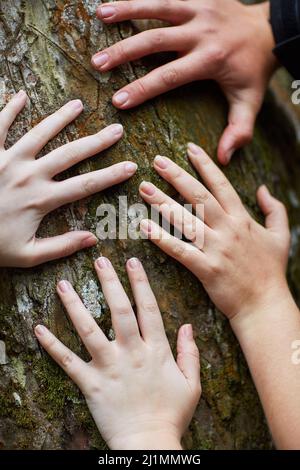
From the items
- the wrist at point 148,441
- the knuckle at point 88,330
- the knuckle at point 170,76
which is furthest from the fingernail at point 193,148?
the wrist at point 148,441

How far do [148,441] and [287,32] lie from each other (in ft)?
5.82

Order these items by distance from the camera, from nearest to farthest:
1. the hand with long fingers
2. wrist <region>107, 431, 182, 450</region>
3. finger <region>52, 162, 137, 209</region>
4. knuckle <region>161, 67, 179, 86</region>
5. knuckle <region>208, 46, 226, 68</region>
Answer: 1. wrist <region>107, 431, 182, 450</region>
2. finger <region>52, 162, 137, 209</region>
3. the hand with long fingers
4. knuckle <region>161, 67, 179, 86</region>
5. knuckle <region>208, 46, 226, 68</region>

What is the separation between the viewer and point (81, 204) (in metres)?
1.91

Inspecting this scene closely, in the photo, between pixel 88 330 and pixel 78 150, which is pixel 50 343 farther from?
pixel 78 150

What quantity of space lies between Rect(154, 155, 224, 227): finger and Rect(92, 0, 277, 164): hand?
0.84 feet

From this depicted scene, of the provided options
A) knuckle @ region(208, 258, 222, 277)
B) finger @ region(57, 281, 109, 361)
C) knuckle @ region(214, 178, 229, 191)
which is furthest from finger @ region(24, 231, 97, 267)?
knuckle @ region(214, 178, 229, 191)

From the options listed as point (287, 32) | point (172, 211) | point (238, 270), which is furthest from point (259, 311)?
point (287, 32)

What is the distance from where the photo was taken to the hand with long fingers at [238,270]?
1.92 meters

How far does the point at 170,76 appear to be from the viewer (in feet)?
6.73

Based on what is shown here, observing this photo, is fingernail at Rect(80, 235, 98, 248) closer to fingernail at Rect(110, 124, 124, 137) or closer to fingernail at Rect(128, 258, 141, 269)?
fingernail at Rect(128, 258, 141, 269)

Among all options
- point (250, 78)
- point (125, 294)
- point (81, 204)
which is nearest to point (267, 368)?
point (125, 294)

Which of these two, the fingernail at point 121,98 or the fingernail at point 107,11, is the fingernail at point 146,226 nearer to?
the fingernail at point 121,98

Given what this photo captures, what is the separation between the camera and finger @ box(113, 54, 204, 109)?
6.46ft

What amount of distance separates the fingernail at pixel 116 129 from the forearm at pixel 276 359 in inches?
31.7
